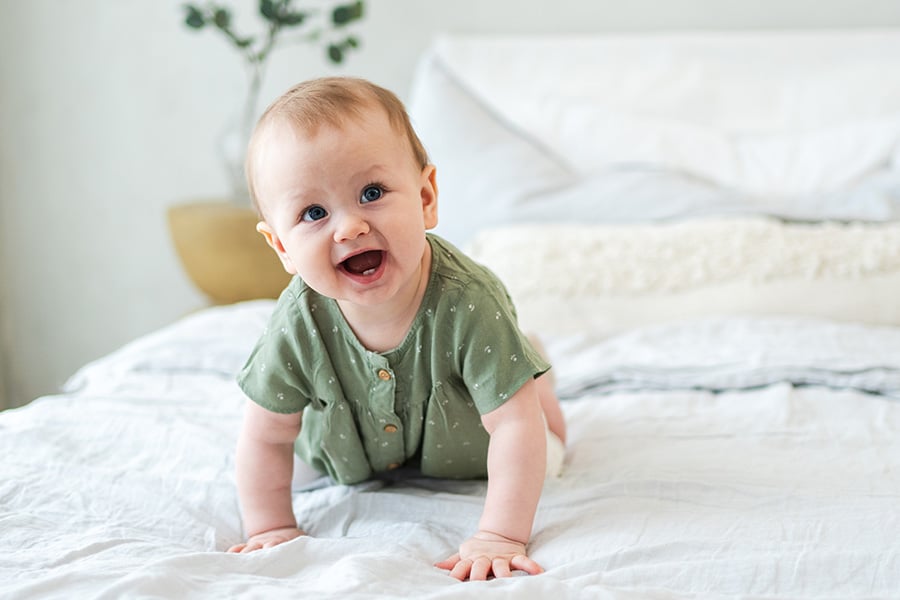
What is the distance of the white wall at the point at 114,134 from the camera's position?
2.45m

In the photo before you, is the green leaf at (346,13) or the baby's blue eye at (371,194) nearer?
the baby's blue eye at (371,194)

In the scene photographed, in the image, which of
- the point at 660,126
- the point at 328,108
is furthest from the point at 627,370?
the point at 660,126

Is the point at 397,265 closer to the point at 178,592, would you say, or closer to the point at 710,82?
the point at 178,592

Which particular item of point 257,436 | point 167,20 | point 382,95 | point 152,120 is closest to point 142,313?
point 152,120

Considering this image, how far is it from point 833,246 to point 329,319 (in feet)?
3.23

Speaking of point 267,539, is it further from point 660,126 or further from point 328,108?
point 660,126

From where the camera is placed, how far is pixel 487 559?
891 mm

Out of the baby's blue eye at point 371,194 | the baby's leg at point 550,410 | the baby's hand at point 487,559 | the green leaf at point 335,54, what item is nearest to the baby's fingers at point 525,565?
the baby's hand at point 487,559

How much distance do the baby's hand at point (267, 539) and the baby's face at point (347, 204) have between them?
27cm

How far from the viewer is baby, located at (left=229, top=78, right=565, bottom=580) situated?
2.92ft

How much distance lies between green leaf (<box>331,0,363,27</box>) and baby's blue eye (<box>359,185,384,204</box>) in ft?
4.55

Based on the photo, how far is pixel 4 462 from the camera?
112 centimetres

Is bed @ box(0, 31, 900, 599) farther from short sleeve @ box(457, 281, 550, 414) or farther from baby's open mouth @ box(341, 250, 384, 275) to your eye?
baby's open mouth @ box(341, 250, 384, 275)

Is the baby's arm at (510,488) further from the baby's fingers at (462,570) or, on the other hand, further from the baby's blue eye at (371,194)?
the baby's blue eye at (371,194)
